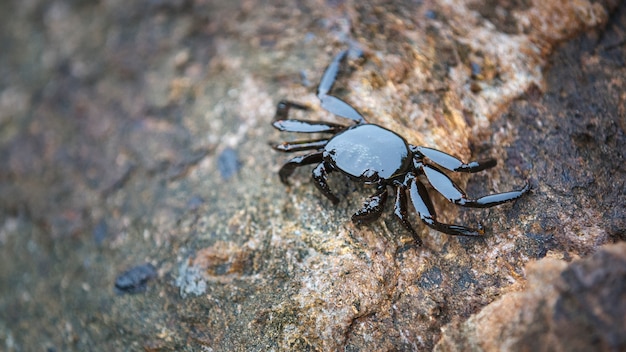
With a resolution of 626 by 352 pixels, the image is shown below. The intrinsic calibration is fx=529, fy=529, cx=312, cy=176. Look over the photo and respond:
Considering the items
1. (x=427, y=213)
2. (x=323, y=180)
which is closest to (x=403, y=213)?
(x=427, y=213)

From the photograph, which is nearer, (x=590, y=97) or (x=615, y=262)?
(x=615, y=262)

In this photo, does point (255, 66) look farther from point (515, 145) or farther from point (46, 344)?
point (46, 344)

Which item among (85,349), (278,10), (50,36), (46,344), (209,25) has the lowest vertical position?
(46,344)

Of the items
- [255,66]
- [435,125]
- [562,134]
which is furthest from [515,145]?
[255,66]

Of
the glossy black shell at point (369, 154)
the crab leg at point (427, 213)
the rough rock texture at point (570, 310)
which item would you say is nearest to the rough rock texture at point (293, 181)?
the rough rock texture at point (570, 310)

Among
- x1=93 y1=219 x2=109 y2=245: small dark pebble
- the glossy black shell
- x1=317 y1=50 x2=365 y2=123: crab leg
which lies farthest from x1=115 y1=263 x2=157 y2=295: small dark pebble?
x1=317 y1=50 x2=365 y2=123: crab leg

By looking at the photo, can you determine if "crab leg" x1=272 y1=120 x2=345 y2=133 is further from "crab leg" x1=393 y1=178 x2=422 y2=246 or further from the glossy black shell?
"crab leg" x1=393 y1=178 x2=422 y2=246
